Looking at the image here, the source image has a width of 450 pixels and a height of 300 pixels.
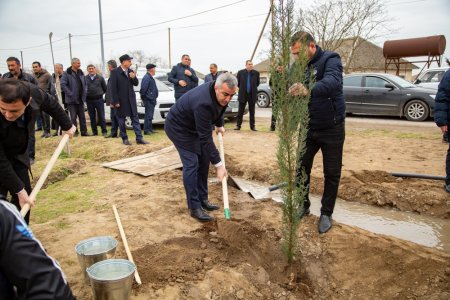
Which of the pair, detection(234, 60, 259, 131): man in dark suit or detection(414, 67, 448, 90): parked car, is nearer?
detection(234, 60, 259, 131): man in dark suit

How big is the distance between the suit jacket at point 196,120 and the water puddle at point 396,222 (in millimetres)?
1790

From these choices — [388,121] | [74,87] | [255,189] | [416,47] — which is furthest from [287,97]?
[416,47]

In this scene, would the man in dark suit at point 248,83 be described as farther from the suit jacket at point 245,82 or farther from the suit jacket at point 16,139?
the suit jacket at point 16,139

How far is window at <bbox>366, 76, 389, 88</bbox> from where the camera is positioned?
11.9m

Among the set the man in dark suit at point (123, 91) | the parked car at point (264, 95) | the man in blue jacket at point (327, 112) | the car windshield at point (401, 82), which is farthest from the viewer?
the parked car at point (264, 95)

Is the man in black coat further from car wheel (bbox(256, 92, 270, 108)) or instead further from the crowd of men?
car wheel (bbox(256, 92, 270, 108))

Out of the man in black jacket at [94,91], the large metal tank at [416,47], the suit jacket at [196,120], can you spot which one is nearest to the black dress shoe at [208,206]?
the suit jacket at [196,120]

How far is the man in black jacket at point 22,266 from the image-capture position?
138cm

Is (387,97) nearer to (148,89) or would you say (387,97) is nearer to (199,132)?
(148,89)

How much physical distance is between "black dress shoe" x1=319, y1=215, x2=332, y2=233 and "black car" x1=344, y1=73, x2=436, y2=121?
877 cm

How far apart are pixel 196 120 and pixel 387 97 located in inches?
388

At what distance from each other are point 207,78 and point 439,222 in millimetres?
7787

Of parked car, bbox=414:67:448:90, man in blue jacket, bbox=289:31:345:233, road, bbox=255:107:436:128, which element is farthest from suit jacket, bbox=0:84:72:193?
parked car, bbox=414:67:448:90

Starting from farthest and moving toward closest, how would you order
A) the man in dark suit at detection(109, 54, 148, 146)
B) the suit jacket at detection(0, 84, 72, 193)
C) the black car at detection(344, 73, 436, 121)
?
the black car at detection(344, 73, 436, 121) → the man in dark suit at detection(109, 54, 148, 146) → the suit jacket at detection(0, 84, 72, 193)
